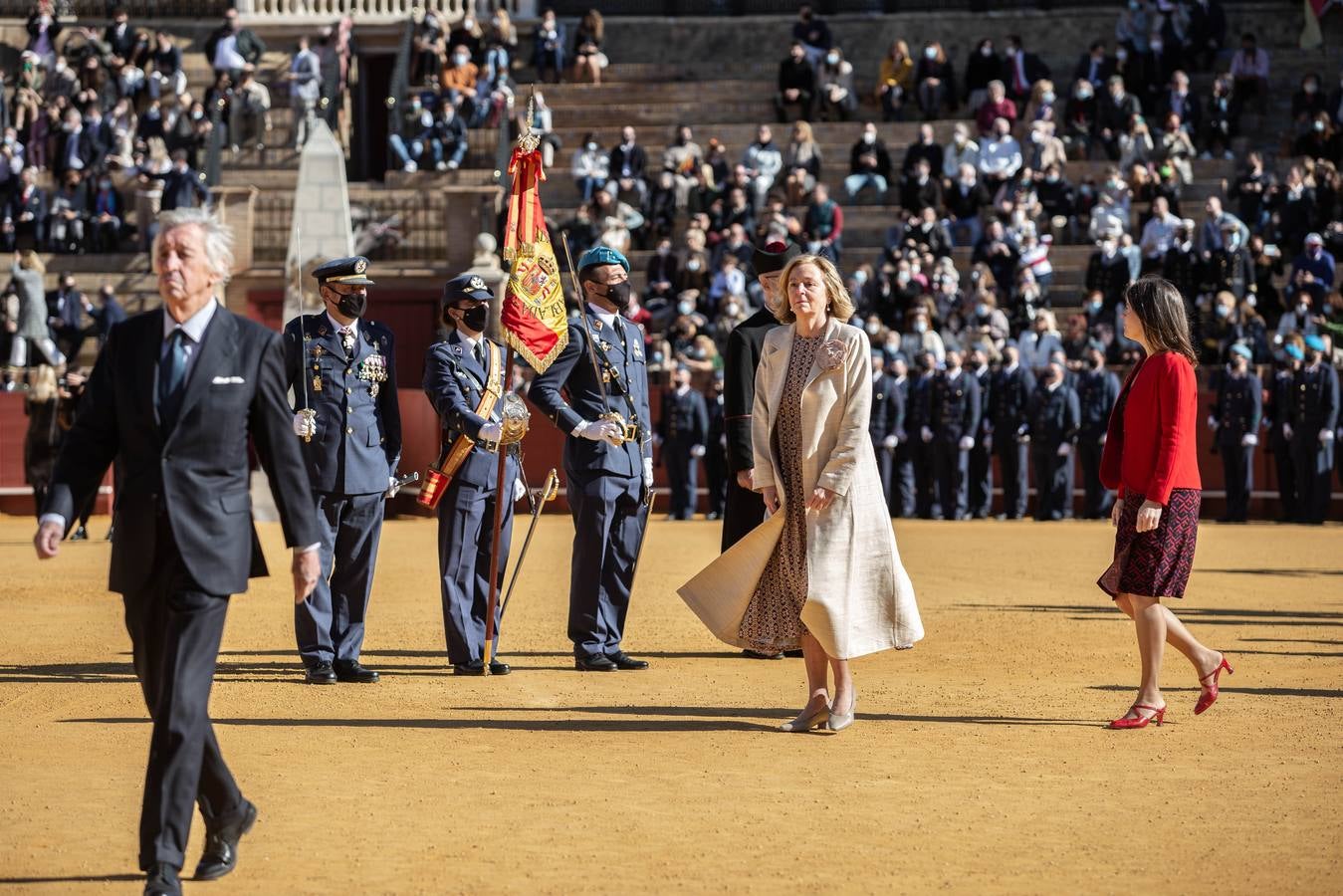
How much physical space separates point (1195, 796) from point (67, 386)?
1439cm

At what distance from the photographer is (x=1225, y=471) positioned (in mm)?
22766

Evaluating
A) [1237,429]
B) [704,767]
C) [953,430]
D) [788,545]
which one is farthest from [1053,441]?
[704,767]

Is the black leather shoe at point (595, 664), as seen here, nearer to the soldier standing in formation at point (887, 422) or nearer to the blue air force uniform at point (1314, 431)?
the soldier standing in formation at point (887, 422)

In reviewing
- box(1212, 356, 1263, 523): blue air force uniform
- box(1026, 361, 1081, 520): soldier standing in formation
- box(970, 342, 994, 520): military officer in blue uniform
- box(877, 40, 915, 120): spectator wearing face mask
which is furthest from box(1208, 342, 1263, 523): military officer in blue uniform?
box(877, 40, 915, 120): spectator wearing face mask

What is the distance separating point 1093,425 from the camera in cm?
2253

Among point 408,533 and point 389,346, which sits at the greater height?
point 389,346

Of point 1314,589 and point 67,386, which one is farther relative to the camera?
point 67,386

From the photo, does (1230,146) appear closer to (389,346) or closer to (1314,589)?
(1314,589)

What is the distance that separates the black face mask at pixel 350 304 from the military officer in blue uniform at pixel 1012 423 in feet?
45.5

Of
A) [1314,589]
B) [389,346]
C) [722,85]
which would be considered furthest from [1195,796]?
[722,85]

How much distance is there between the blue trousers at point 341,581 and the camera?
989 cm

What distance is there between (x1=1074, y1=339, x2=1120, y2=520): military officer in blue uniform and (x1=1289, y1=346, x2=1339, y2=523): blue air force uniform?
192cm

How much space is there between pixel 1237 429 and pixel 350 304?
14.6 metres

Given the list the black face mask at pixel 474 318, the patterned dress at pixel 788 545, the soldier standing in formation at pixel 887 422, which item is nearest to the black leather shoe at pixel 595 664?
the black face mask at pixel 474 318
